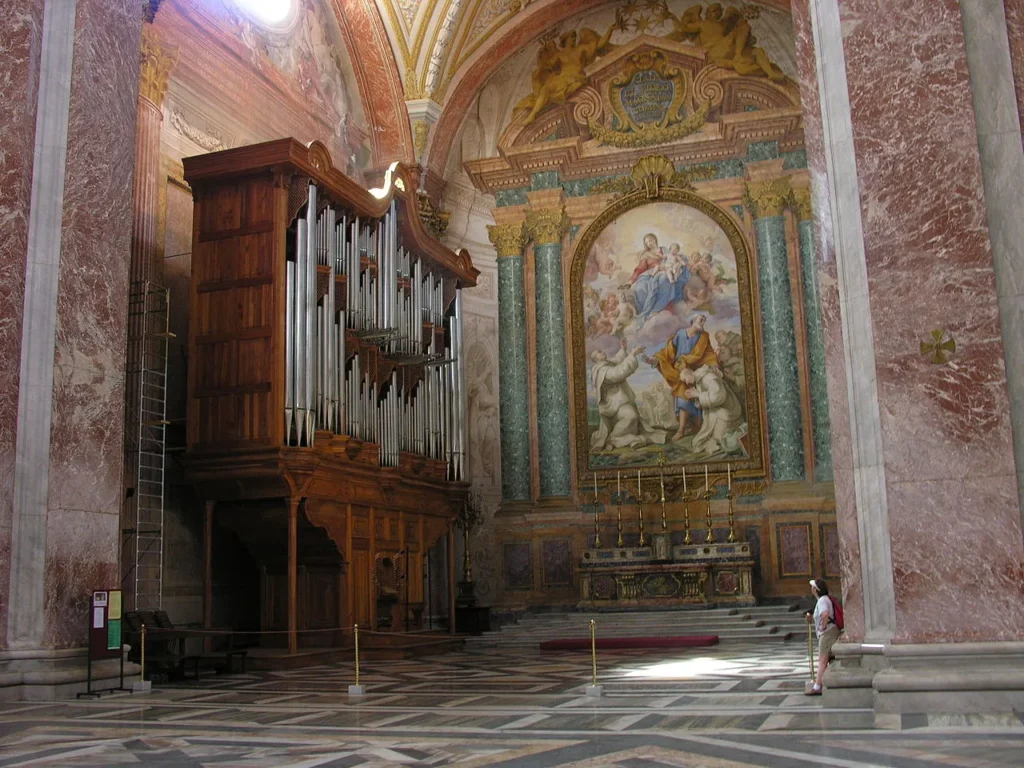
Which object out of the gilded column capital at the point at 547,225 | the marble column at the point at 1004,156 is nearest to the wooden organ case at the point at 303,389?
the gilded column capital at the point at 547,225

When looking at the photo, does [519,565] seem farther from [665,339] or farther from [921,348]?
[921,348]

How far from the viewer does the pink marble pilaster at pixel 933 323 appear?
6.48m

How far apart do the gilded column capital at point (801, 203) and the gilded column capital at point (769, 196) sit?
0.09 metres

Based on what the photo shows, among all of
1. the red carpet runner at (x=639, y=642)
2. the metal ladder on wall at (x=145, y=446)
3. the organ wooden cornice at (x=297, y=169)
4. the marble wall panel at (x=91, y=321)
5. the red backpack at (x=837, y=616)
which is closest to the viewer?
the red backpack at (x=837, y=616)

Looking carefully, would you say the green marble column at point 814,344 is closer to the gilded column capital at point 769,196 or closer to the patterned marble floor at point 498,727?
the gilded column capital at point 769,196

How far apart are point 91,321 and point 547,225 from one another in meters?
11.2

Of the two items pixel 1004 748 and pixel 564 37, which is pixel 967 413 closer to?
pixel 1004 748

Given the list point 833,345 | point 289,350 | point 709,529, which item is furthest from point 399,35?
point 833,345

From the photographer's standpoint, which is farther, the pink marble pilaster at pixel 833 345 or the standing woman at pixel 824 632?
the standing woman at pixel 824 632

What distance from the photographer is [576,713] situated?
7352 mm

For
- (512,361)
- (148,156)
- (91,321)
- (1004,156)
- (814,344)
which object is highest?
(148,156)

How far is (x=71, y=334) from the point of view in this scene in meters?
9.45

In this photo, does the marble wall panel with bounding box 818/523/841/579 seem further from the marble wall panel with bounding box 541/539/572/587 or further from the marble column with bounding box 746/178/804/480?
the marble wall panel with bounding box 541/539/572/587

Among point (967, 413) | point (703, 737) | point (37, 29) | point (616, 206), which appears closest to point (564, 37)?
point (616, 206)
